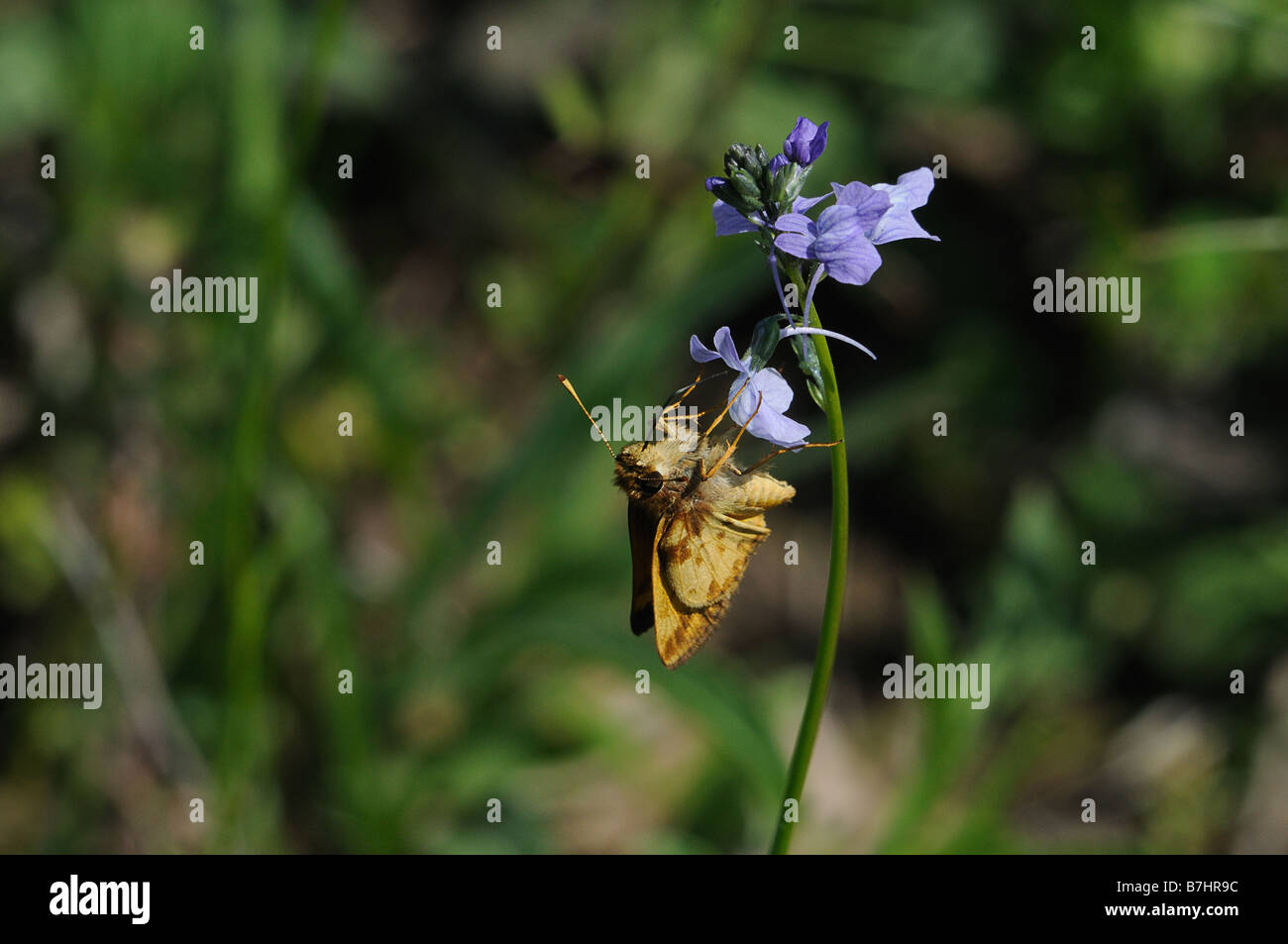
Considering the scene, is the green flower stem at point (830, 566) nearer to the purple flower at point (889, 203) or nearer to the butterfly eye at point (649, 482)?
the purple flower at point (889, 203)

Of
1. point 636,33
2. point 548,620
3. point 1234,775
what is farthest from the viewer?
point 636,33

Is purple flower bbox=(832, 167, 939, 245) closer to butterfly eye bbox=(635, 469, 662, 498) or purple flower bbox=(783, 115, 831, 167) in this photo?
purple flower bbox=(783, 115, 831, 167)

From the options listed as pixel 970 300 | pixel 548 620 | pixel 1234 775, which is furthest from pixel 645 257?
pixel 1234 775

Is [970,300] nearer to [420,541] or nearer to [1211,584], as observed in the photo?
[1211,584]

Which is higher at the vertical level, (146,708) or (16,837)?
(146,708)

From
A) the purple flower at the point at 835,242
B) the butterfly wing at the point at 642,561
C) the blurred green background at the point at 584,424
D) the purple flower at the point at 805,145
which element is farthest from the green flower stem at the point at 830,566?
the blurred green background at the point at 584,424

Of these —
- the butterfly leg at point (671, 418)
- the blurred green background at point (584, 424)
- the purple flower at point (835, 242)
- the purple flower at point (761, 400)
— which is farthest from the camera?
the blurred green background at point (584, 424)
